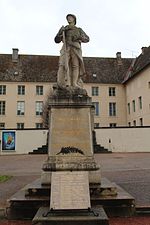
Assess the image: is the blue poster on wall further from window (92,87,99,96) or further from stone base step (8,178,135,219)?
stone base step (8,178,135,219)

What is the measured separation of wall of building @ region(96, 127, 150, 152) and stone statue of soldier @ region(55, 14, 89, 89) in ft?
78.8

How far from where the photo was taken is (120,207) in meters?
5.49

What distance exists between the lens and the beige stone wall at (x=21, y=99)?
46.4 metres

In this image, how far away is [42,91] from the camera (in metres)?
47.5

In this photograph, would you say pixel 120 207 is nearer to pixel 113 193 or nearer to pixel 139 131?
pixel 113 193

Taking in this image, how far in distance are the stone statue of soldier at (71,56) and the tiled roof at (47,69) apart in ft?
130

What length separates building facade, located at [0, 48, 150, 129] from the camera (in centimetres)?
4647

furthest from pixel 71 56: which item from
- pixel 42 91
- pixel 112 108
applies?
pixel 112 108

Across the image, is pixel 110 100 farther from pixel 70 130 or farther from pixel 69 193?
pixel 69 193

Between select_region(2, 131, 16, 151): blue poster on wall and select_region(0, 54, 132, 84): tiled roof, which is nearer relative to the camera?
select_region(2, 131, 16, 151): blue poster on wall

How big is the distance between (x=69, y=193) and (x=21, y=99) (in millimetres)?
43712

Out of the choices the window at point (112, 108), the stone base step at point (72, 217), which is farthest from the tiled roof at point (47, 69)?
the stone base step at point (72, 217)

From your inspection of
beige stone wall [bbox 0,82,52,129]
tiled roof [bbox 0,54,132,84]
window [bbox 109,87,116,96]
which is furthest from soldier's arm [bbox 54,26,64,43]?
window [bbox 109,87,116,96]

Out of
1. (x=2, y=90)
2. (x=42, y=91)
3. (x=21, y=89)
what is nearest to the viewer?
(x=2, y=90)
